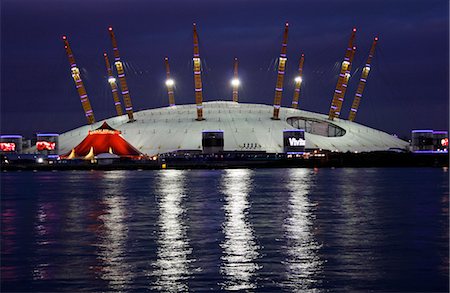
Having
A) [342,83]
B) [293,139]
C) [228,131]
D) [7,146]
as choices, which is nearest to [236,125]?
[228,131]

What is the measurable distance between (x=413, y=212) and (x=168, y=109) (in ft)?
381

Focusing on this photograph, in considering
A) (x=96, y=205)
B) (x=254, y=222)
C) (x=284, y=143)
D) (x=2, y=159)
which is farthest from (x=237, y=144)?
(x=254, y=222)

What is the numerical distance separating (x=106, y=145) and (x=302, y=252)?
339ft

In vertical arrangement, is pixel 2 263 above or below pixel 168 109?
below

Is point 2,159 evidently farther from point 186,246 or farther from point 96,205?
point 186,246

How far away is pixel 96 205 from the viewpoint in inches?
2181

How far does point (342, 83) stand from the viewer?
6127 inches

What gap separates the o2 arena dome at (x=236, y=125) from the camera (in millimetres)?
142750

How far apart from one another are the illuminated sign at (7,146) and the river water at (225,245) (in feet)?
342

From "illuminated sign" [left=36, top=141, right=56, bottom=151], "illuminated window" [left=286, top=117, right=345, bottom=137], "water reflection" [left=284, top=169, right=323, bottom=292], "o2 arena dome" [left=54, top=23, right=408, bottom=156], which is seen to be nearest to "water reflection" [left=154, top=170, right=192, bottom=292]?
"water reflection" [left=284, top=169, right=323, bottom=292]

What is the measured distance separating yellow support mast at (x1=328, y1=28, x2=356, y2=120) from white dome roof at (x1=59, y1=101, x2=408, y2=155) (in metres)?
2.50

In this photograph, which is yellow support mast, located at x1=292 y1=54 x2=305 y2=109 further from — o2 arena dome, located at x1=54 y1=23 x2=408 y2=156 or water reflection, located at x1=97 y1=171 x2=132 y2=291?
water reflection, located at x1=97 y1=171 x2=132 y2=291

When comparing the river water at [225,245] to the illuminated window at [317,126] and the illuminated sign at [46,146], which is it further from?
the illuminated window at [317,126]

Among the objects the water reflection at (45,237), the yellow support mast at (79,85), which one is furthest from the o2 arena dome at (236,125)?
the water reflection at (45,237)
